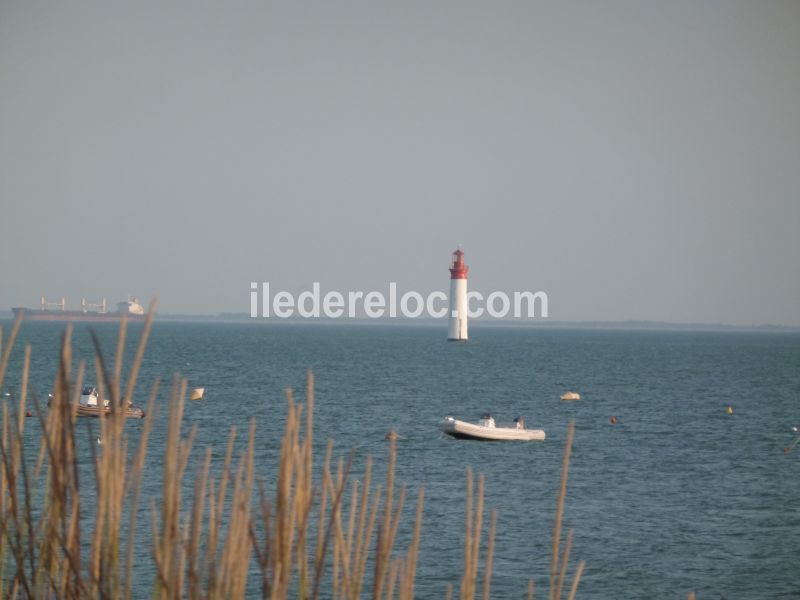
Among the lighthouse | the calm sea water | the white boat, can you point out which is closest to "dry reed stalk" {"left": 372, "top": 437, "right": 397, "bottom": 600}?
the calm sea water

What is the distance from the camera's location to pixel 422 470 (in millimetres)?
41469

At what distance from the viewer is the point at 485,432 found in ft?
162

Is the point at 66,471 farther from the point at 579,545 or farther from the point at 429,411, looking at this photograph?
the point at 429,411

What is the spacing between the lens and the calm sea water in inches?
1037

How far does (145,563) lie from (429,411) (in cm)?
4210

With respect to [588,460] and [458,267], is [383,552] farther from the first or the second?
[458,267]

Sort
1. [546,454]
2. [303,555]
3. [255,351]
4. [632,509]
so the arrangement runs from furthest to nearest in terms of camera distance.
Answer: [255,351], [546,454], [632,509], [303,555]

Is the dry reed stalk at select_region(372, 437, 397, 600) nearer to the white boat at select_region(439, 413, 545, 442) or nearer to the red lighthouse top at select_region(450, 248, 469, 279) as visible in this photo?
the white boat at select_region(439, 413, 545, 442)

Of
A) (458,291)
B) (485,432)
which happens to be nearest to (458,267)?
(458,291)

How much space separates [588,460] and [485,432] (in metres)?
5.38

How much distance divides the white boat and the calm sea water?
722 millimetres

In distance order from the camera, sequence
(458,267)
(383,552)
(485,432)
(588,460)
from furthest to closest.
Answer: (458,267) < (485,432) < (588,460) < (383,552)

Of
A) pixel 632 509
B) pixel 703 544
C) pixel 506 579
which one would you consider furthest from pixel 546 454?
pixel 506 579

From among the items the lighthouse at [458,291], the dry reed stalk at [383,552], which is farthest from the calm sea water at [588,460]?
the lighthouse at [458,291]
